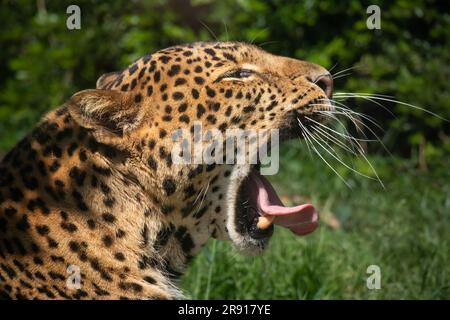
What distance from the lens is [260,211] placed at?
4.29m

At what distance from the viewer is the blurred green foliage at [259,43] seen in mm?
8672

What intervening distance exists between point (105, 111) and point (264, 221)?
111cm

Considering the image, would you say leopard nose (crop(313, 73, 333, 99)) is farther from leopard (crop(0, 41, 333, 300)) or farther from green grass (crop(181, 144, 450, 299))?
green grass (crop(181, 144, 450, 299))

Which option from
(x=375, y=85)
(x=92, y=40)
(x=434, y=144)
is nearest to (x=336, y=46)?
(x=375, y=85)

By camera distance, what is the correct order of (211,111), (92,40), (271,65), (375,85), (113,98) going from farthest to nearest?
(92,40)
(375,85)
(271,65)
(211,111)
(113,98)

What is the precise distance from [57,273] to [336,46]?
5.79 meters

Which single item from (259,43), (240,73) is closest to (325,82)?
(240,73)

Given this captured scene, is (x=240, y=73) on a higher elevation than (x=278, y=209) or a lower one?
higher

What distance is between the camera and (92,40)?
1023cm

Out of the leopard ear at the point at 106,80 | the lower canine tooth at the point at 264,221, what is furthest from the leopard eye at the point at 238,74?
the lower canine tooth at the point at 264,221

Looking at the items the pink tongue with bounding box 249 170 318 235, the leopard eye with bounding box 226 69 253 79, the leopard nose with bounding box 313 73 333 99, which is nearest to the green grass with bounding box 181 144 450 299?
the pink tongue with bounding box 249 170 318 235

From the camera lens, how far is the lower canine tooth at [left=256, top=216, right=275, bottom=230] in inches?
168

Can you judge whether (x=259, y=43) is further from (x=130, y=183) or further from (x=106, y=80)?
(x=130, y=183)
